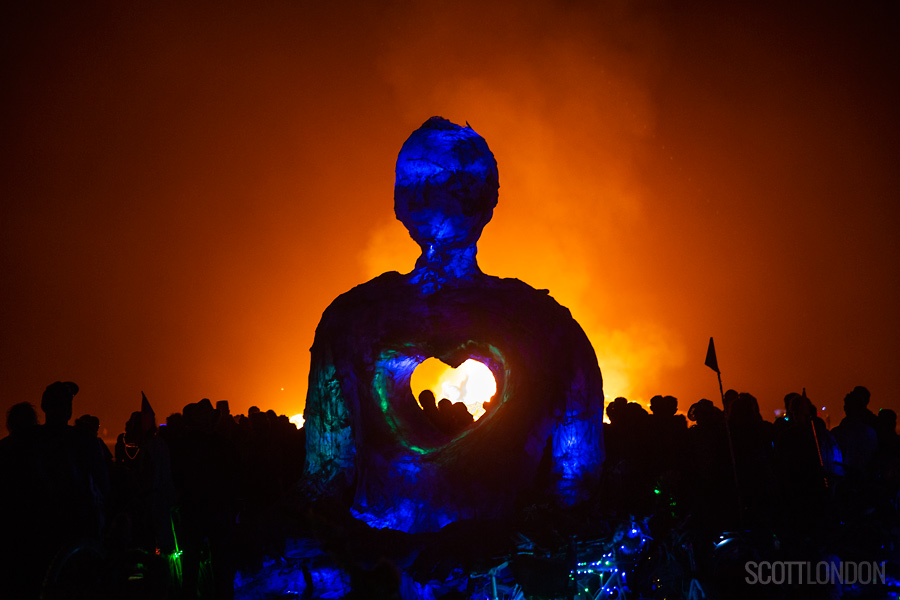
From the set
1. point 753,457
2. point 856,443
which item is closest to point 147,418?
point 753,457

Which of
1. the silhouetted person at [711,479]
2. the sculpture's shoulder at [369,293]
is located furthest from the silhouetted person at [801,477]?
the sculpture's shoulder at [369,293]

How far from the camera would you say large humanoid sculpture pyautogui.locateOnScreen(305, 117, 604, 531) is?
5152 mm

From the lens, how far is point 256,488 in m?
7.01

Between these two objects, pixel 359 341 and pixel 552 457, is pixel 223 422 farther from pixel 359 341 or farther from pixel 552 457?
pixel 552 457

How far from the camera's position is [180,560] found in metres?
5.91

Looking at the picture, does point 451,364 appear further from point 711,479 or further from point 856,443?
point 856,443

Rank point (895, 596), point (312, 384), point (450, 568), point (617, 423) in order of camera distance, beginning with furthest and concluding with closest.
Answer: point (617, 423), point (895, 596), point (312, 384), point (450, 568)

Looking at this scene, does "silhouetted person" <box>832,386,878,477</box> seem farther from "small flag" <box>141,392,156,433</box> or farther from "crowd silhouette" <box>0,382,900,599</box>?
"small flag" <box>141,392,156,433</box>

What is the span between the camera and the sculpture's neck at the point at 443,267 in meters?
5.59

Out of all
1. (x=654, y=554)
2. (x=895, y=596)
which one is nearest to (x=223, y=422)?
(x=654, y=554)

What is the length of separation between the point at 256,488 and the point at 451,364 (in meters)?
2.75

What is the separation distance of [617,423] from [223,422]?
422cm

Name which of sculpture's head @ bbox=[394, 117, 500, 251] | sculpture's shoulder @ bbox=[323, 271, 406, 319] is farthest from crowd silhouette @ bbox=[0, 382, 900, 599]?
sculpture's head @ bbox=[394, 117, 500, 251]

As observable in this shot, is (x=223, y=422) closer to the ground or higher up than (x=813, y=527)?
higher up
